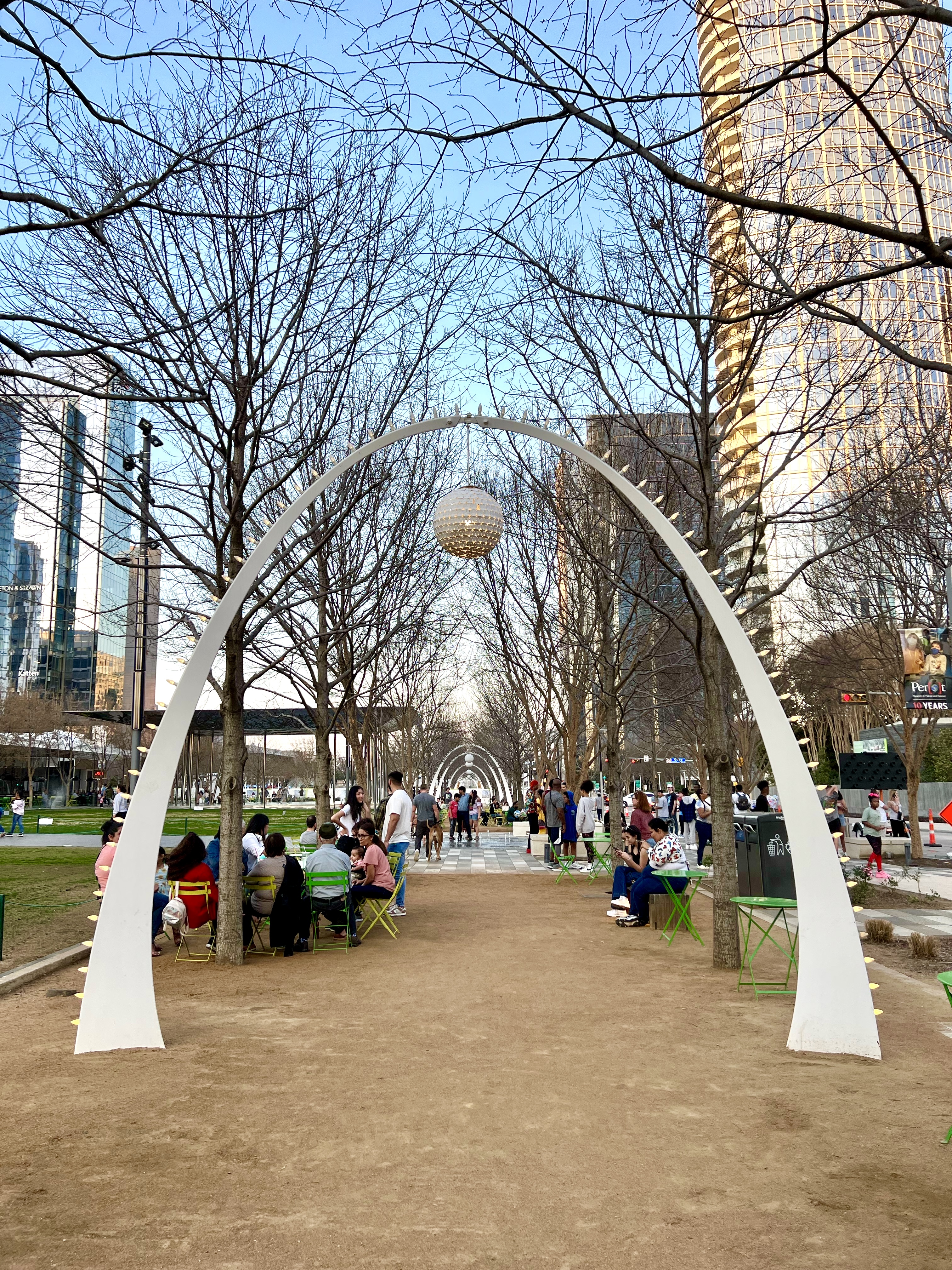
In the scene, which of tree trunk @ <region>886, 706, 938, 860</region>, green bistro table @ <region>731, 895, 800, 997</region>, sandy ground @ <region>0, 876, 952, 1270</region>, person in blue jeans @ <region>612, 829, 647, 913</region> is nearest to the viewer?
sandy ground @ <region>0, 876, 952, 1270</region>

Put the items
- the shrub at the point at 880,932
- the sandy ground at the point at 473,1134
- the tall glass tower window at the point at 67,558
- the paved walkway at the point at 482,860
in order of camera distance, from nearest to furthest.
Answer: the sandy ground at the point at 473,1134
the tall glass tower window at the point at 67,558
the shrub at the point at 880,932
the paved walkway at the point at 482,860

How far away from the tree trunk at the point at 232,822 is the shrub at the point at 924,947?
683cm

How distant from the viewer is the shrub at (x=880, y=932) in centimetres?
1036

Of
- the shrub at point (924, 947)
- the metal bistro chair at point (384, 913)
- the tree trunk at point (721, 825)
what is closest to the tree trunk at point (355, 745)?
the metal bistro chair at point (384, 913)

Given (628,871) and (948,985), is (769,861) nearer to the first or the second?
(628,871)

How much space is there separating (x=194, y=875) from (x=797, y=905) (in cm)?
636

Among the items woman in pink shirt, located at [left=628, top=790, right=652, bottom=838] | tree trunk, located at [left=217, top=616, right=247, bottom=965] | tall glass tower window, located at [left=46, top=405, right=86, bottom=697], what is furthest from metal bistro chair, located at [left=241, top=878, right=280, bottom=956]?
woman in pink shirt, located at [left=628, top=790, right=652, bottom=838]

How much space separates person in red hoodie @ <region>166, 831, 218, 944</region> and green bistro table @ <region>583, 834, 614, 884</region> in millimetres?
7332

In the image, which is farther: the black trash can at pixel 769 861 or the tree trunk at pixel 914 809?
the tree trunk at pixel 914 809

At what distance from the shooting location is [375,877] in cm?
1113

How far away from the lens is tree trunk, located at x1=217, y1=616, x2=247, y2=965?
29.7ft

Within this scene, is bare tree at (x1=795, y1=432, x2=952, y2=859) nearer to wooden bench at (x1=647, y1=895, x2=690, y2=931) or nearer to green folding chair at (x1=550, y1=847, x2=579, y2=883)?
wooden bench at (x1=647, y1=895, x2=690, y2=931)

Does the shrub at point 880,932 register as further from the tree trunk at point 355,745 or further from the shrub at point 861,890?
the tree trunk at point 355,745

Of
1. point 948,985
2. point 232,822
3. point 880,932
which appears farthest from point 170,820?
point 948,985
